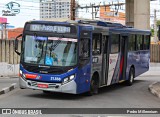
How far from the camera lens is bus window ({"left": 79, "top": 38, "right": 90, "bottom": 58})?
47.2 feet

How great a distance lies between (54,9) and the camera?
4168 inches

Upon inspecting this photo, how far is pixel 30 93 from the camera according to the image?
16.0m

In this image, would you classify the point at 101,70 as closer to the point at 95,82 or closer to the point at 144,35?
the point at 95,82

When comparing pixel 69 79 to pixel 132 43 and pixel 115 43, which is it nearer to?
pixel 115 43

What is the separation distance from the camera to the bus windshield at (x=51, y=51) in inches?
555

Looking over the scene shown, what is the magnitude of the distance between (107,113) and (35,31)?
4.81 meters

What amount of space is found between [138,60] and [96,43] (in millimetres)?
7097

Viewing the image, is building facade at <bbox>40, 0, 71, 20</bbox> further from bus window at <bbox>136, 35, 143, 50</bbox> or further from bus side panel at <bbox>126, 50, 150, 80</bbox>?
bus window at <bbox>136, 35, 143, 50</bbox>

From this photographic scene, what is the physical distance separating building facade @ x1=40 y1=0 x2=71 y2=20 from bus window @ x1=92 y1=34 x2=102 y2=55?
86.4 meters

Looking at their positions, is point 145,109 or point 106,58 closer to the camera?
point 145,109

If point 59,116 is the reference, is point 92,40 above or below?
above

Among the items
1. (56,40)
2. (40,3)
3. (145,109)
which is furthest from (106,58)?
(40,3)

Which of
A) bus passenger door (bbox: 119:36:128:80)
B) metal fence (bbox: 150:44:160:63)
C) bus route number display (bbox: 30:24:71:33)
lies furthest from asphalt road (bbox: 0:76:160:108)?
metal fence (bbox: 150:44:160:63)

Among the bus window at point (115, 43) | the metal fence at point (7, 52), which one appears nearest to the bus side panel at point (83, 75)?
the bus window at point (115, 43)
